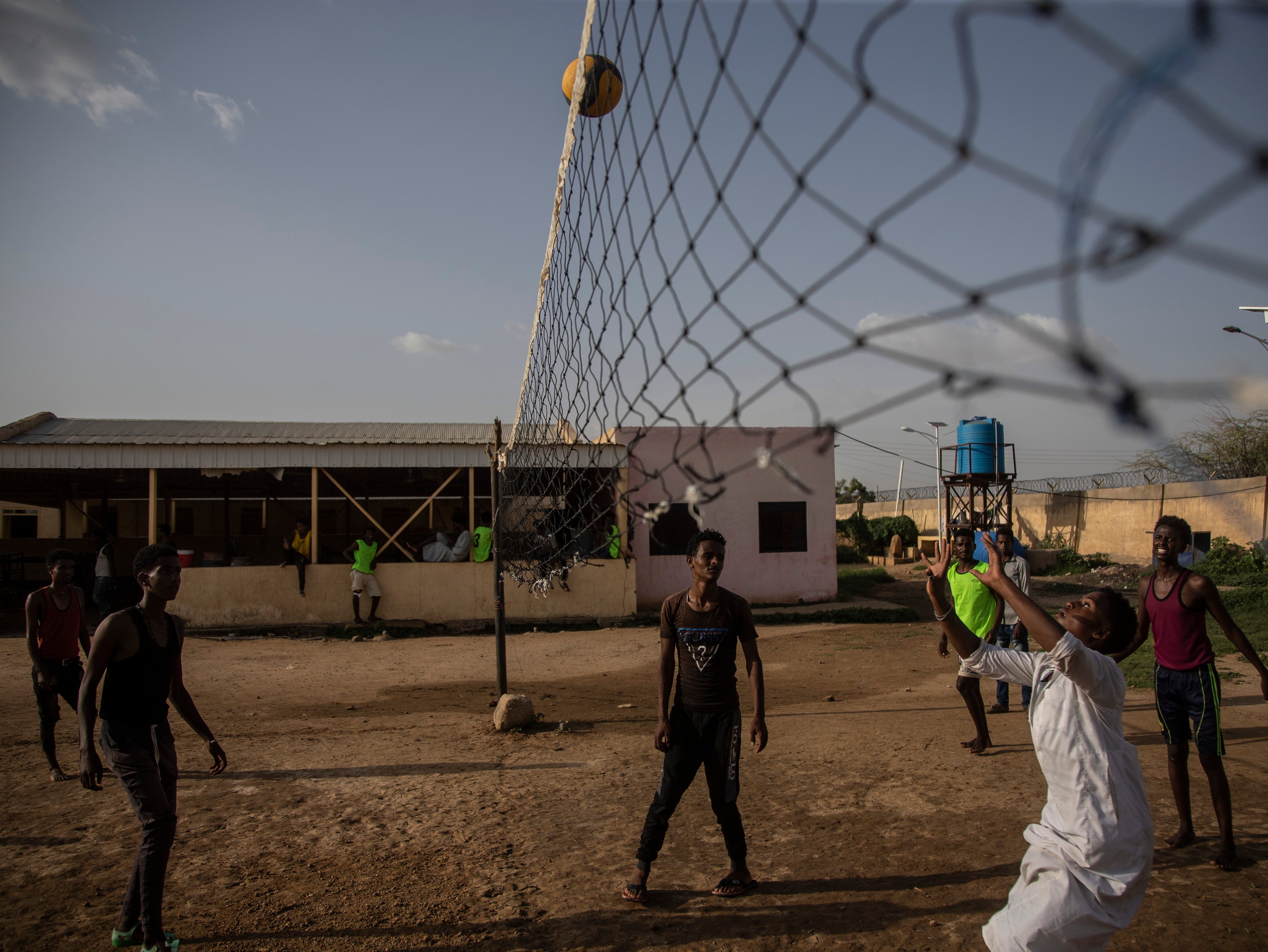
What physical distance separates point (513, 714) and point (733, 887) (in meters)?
3.21

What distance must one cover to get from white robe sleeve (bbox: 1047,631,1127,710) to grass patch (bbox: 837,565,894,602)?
44.5 ft

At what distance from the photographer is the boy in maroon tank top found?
343cm

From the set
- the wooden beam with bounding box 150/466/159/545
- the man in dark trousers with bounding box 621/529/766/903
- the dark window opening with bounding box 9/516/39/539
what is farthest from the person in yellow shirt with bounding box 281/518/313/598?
the dark window opening with bounding box 9/516/39/539

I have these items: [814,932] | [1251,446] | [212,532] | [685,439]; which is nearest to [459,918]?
[814,932]

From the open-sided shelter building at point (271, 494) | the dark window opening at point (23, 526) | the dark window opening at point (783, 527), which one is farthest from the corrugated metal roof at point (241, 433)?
the dark window opening at point (23, 526)

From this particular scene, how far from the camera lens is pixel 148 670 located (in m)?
3.07

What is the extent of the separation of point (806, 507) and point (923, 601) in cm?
316

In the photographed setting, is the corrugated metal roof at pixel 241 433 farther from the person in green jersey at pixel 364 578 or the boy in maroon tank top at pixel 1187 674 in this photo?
the boy in maroon tank top at pixel 1187 674

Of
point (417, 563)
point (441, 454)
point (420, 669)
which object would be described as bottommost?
point (420, 669)

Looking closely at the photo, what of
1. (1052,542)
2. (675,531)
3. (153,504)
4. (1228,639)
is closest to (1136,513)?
(1052,542)

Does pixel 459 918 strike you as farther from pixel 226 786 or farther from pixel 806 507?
pixel 806 507

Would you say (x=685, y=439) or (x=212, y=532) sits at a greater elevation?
(x=685, y=439)

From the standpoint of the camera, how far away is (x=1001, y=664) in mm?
2551

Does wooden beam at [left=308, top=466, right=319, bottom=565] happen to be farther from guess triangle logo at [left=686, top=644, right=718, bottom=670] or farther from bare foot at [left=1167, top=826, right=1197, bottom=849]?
bare foot at [left=1167, top=826, right=1197, bottom=849]
